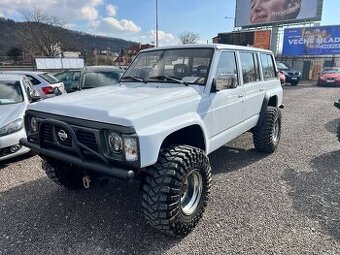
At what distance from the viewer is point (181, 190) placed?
284 centimetres

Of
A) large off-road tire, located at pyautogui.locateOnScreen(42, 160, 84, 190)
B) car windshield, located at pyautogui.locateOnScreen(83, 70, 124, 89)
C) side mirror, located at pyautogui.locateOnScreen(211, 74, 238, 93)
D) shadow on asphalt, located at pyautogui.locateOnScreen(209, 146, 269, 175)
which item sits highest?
side mirror, located at pyautogui.locateOnScreen(211, 74, 238, 93)

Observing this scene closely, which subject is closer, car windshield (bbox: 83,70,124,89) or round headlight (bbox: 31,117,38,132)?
round headlight (bbox: 31,117,38,132)

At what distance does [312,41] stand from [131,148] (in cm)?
3004

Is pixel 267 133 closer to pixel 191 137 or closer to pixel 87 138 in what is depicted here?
pixel 191 137

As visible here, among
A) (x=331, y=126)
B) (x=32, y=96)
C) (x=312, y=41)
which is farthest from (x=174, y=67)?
(x=312, y=41)

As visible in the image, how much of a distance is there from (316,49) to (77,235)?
30106 mm

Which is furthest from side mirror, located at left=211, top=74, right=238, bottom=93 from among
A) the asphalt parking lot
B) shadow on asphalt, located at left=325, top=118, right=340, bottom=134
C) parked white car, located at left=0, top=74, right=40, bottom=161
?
shadow on asphalt, located at left=325, top=118, right=340, bottom=134

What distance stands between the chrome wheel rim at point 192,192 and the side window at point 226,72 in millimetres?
1194

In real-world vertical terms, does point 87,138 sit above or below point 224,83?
below

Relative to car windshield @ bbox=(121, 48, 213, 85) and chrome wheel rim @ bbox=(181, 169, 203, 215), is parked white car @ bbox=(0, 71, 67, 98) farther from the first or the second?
chrome wheel rim @ bbox=(181, 169, 203, 215)

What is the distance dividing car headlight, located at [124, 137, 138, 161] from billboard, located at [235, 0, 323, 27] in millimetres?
30580

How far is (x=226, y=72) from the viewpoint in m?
3.95

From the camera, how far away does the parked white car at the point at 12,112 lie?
4.71m

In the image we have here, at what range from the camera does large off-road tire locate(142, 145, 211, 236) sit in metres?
2.71
